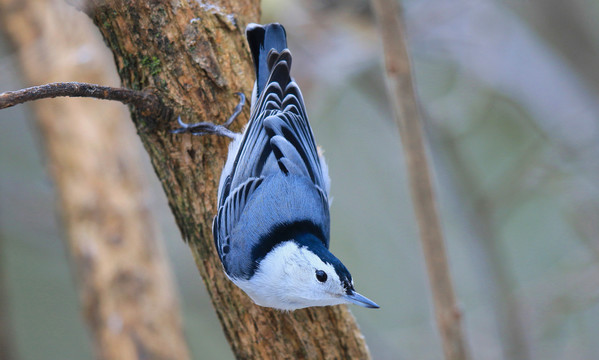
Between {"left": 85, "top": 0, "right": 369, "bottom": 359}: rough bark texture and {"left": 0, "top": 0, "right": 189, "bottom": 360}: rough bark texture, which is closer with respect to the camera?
{"left": 85, "top": 0, "right": 369, "bottom": 359}: rough bark texture

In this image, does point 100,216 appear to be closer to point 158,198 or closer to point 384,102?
point 158,198

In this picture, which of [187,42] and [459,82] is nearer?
[187,42]

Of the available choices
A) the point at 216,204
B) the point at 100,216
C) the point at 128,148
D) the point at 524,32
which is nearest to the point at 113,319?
the point at 100,216

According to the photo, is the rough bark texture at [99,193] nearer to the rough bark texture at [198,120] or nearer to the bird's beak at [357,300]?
the rough bark texture at [198,120]

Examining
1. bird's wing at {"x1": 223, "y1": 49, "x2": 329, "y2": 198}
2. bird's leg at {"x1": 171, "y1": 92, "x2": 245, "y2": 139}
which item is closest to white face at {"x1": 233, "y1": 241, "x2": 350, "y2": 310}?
bird's wing at {"x1": 223, "y1": 49, "x2": 329, "y2": 198}

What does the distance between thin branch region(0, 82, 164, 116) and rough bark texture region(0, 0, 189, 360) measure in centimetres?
160

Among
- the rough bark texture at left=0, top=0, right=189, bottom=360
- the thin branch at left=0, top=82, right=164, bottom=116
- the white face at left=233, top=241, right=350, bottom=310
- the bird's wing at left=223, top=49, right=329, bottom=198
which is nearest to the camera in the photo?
the thin branch at left=0, top=82, right=164, bottom=116

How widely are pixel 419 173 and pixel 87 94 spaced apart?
94 centimetres

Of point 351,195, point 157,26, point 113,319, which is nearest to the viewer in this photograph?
point 157,26

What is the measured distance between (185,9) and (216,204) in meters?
0.56

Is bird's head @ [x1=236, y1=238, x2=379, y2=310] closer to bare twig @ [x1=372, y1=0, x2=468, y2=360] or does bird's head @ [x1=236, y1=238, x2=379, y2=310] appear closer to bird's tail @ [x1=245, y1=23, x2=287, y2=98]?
bare twig @ [x1=372, y1=0, x2=468, y2=360]

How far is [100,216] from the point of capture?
129 inches

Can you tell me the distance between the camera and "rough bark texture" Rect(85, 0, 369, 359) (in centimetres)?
180

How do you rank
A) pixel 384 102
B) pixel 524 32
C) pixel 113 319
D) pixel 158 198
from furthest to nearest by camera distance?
pixel 158 198
pixel 384 102
pixel 524 32
pixel 113 319
